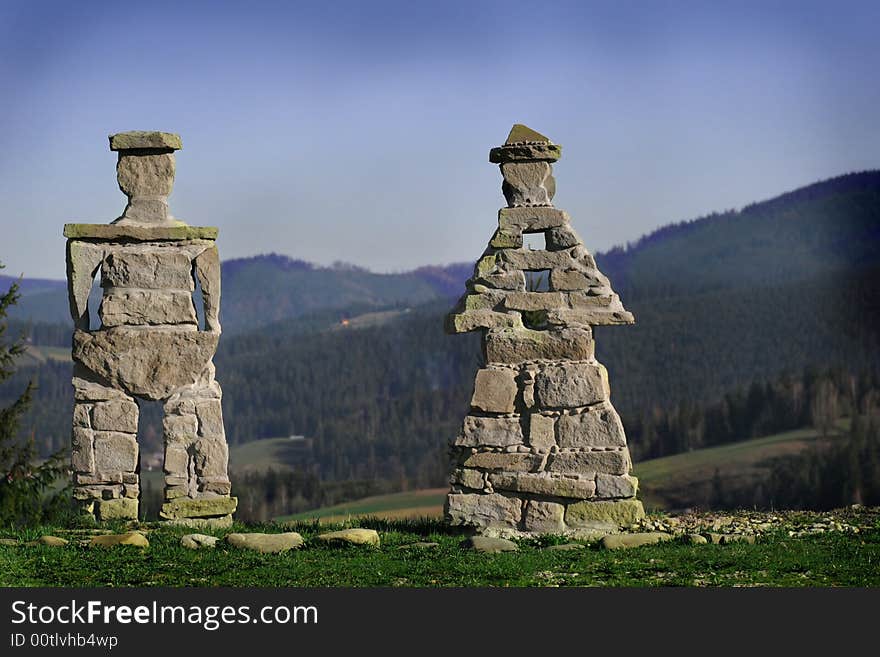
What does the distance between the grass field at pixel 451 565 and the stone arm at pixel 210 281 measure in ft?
8.28

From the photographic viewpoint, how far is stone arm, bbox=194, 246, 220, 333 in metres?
14.7

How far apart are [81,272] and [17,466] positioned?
817 cm

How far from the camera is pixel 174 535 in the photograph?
44.3 ft

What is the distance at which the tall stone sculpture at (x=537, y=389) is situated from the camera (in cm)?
1389

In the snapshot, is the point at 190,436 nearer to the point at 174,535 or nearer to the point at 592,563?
the point at 174,535

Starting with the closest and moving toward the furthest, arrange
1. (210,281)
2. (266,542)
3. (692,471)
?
1. (266,542)
2. (210,281)
3. (692,471)

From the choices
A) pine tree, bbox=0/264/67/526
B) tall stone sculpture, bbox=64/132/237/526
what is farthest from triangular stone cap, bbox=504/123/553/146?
pine tree, bbox=0/264/67/526

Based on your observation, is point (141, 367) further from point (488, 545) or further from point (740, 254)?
point (740, 254)

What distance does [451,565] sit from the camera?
39.2 feet

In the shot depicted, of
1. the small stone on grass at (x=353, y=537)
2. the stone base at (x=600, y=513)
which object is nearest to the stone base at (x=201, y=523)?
the small stone on grass at (x=353, y=537)

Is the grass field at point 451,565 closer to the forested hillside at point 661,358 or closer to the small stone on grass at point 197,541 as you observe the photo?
the small stone on grass at point 197,541

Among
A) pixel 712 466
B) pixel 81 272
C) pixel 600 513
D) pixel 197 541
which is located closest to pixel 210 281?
pixel 81 272

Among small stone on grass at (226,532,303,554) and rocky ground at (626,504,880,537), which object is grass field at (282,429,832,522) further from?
small stone on grass at (226,532,303,554)

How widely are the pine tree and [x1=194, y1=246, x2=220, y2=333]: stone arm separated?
24.6 ft
